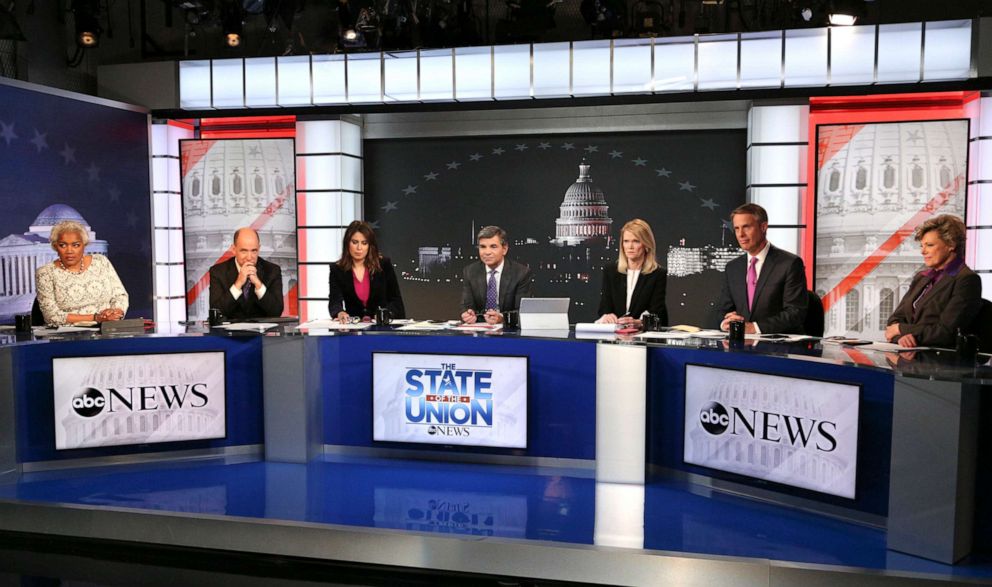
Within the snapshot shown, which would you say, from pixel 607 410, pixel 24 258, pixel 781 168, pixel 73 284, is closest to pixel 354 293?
pixel 73 284

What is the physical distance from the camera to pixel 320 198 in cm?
702

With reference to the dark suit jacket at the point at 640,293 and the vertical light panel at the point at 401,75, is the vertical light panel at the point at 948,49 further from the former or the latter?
the vertical light panel at the point at 401,75

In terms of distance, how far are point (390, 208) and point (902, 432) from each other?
17.6 feet

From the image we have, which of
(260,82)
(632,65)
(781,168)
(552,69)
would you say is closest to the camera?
(781,168)

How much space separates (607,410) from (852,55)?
3.70 m

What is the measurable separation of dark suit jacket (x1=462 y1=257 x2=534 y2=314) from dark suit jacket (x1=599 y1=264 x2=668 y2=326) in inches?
19.3

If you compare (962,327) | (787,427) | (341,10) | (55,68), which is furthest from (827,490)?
(55,68)

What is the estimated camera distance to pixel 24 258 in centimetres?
596

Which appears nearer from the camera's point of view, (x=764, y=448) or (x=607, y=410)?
(x=764, y=448)

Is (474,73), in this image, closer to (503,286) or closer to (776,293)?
(503,286)

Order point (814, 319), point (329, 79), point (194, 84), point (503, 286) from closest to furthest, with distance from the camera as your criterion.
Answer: point (814, 319) < point (503, 286) < point (329, 79) < point (194, 84)

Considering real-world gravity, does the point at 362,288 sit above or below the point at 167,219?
below

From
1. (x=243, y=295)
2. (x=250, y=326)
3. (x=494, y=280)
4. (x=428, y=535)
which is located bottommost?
(x=428, y=535)

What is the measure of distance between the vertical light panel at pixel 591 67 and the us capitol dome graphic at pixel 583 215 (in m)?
0.92
